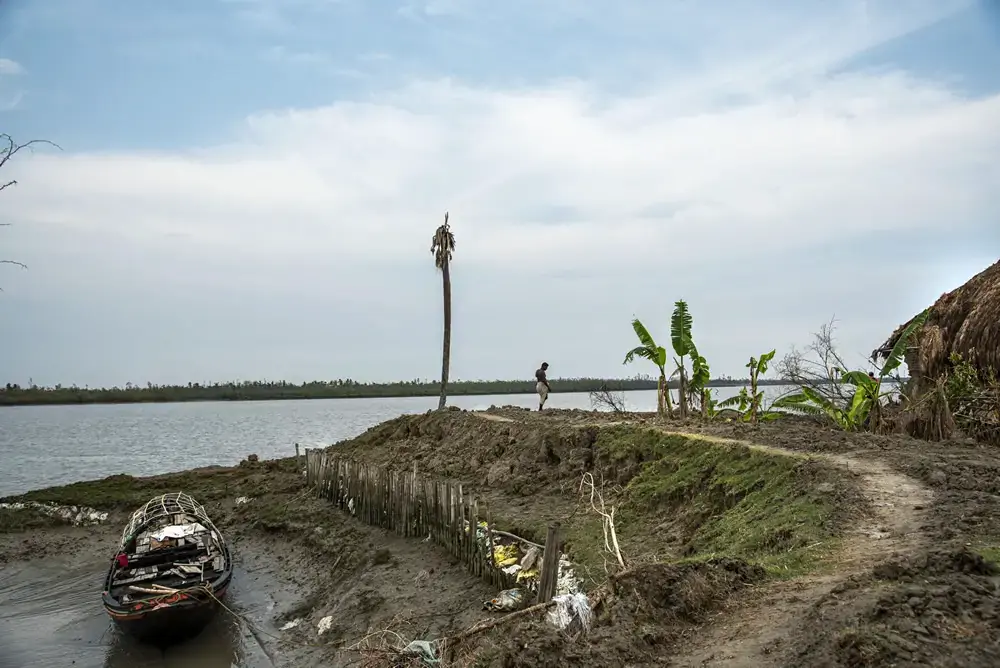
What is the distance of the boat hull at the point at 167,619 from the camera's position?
34.5 ft

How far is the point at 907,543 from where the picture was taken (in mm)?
6062

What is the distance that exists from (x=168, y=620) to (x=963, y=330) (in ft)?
47.6

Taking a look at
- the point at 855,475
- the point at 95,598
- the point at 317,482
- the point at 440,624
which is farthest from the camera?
the point at 317,482

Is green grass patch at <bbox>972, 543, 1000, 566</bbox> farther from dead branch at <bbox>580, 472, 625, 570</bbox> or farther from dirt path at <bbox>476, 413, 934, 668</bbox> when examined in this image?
dead branch at <bbox>580, 472, 625, 570</bbox>

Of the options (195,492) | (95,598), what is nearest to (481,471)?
(95,598)

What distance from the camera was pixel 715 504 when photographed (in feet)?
31.1

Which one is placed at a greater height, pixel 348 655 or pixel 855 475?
pixel 855 475

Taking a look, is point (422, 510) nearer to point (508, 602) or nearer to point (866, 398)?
point (508, 602)

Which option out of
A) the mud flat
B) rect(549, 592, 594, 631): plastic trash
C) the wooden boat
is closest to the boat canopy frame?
the wooden boat

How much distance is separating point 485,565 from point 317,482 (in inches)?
359

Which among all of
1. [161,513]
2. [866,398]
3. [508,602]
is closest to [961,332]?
[866,398]

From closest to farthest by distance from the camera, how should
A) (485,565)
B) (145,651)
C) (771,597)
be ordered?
(771,597) → (485,565) → (145,651)

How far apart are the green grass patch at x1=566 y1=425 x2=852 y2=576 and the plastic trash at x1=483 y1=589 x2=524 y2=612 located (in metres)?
1.31

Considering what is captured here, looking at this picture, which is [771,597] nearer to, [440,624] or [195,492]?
[440,624]
